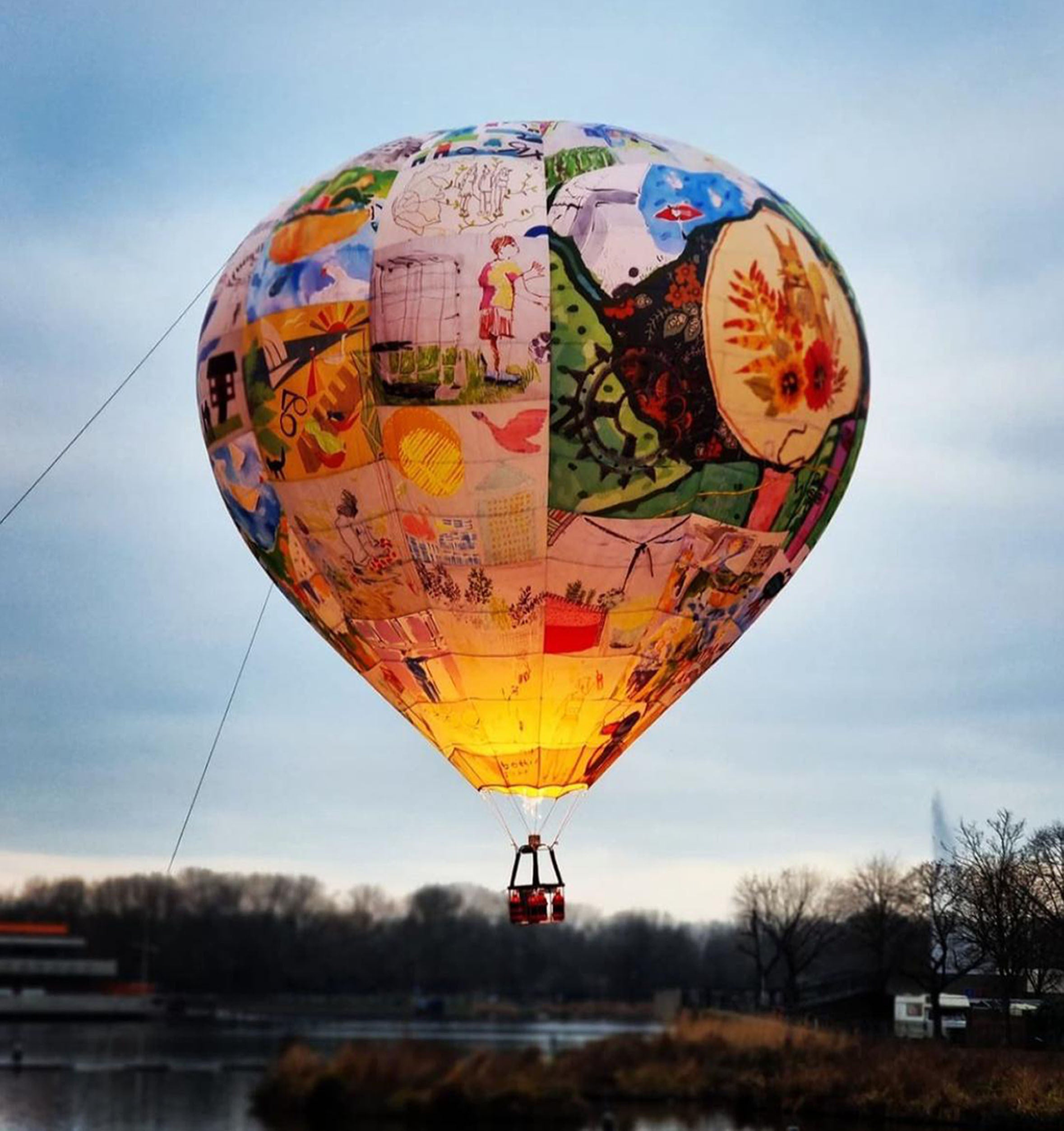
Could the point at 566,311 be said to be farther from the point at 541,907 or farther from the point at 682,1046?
the point at 682,1046

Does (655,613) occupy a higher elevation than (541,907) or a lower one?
higher

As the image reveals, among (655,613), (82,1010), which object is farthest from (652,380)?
(82,1010)

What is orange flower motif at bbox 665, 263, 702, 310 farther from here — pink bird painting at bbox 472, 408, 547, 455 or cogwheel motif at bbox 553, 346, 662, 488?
pink bird painting at bbox 472, 408, 547, 455

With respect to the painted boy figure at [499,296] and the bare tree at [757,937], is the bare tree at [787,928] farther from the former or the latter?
the painted boy figure at [499,296]

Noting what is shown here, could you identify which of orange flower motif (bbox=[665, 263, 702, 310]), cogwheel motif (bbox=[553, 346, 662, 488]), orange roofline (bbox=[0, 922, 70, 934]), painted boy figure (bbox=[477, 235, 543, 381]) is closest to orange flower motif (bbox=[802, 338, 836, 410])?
orange flower motif (bbox=[665, 263, 702, 310])

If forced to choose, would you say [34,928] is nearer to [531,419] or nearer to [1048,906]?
[531,419]

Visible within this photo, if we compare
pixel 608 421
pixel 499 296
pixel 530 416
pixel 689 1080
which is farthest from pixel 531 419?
pixel 689 1080
